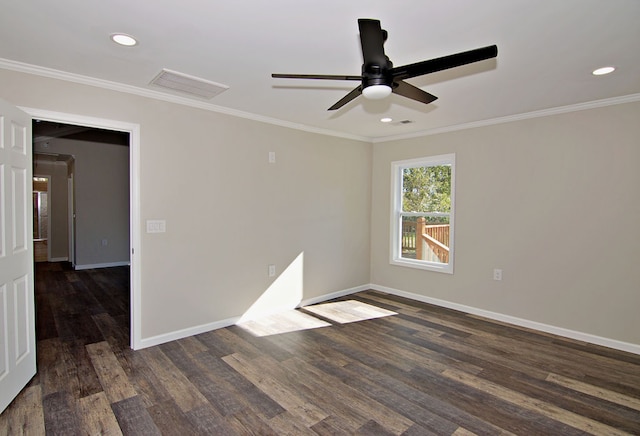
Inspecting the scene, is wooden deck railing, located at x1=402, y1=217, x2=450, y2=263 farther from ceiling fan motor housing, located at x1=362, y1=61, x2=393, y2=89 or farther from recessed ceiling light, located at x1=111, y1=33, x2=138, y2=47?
recessed ceiling light, located at x1=111, y1=33, x2=138, y2=47

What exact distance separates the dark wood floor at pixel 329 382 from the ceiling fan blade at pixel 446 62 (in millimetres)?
2097

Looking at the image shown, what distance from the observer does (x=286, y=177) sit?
4414 millimetres

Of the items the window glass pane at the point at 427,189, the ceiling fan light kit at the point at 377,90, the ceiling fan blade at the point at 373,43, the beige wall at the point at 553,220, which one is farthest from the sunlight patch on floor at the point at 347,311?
the ceiling fan blade at the point at 373,43

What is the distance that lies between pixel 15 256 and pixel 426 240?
4.50m

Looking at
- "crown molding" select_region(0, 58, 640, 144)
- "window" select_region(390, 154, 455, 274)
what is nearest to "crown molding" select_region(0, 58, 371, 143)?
"crown molding" select_region(0, 58, 640, 144)

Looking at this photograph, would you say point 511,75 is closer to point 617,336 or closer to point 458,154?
point 458,154

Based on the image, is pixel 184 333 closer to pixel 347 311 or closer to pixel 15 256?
pixel 15 256

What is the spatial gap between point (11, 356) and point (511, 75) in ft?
13.8

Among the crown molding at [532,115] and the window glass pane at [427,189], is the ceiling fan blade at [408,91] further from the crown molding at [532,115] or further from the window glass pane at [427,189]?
the window glass pane at [427,189]

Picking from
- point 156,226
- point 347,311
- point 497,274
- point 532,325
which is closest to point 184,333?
point 156,226

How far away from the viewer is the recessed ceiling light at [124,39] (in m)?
2.20

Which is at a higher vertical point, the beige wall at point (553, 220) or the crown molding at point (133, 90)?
the crown molding at point (133, 90)

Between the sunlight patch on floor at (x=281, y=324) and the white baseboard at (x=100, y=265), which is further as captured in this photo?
the white baseboard at (x=100, y=265)

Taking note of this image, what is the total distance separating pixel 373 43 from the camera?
1685 mm
